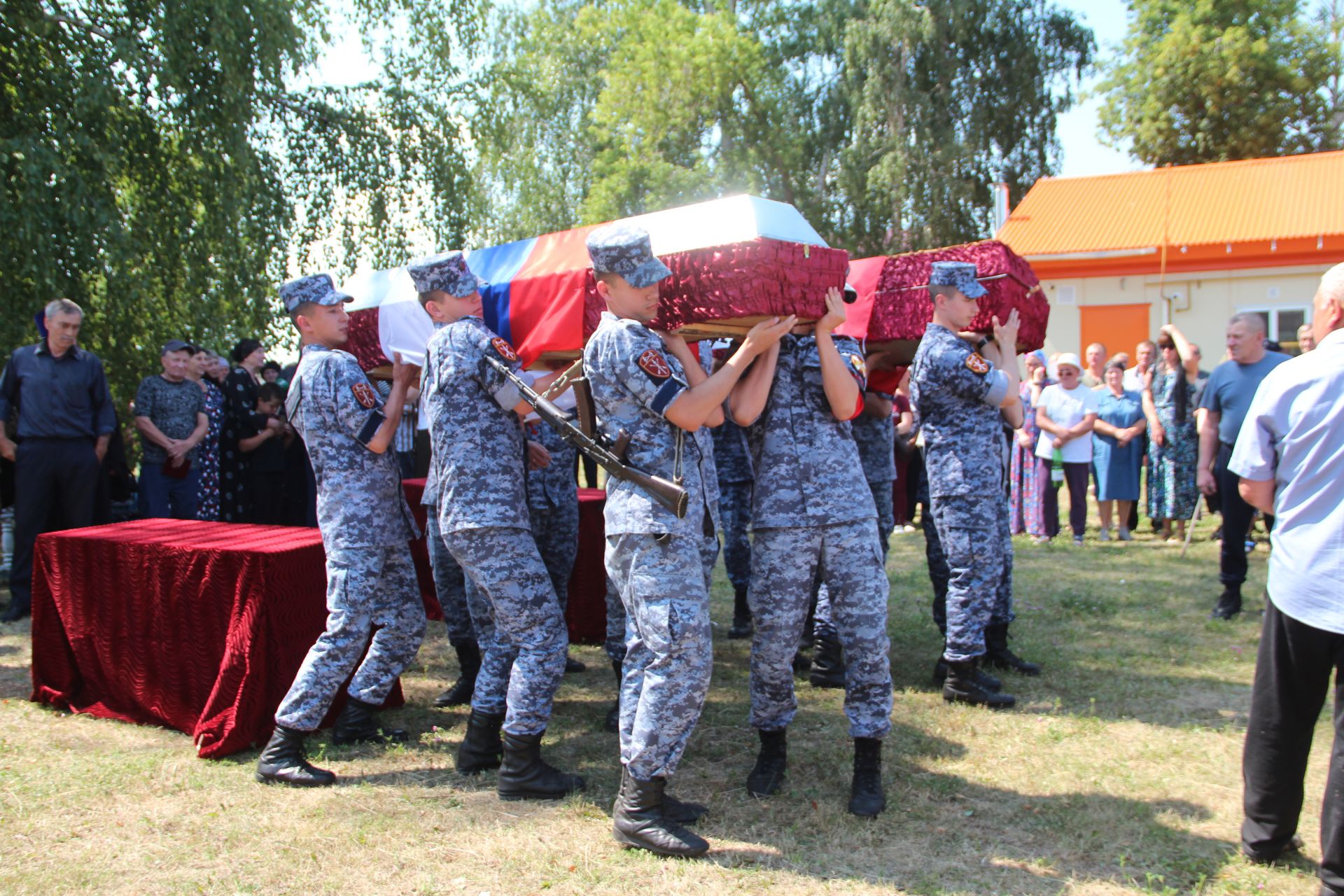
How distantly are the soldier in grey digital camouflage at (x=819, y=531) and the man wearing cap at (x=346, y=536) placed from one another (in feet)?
4.69

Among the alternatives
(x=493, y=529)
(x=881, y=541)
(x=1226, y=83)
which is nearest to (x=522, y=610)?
(x=493, y=529)

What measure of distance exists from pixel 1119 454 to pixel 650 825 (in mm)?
7522

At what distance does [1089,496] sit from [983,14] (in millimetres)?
19787

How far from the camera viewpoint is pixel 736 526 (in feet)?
18.3

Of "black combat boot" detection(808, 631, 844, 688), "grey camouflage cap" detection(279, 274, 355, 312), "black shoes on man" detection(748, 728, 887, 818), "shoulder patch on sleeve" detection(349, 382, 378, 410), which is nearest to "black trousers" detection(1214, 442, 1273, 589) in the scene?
"black combat boot" detection(808, 631, 844, 688)

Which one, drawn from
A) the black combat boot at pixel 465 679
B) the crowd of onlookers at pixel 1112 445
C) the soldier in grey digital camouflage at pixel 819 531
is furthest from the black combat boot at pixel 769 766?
the crowd of onlookers at pixel 1112 445

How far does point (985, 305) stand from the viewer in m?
4.42

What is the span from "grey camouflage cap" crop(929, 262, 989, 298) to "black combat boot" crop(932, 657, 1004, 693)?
161 centimetres

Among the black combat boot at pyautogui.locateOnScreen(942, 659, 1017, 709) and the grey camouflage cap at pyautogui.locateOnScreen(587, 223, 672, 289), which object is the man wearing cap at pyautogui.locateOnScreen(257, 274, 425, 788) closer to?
the grey camouflage cap at pyautogui.locateOnScreen(587, 223, 672, 289)

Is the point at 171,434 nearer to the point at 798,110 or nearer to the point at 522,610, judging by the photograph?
the point at 522,610

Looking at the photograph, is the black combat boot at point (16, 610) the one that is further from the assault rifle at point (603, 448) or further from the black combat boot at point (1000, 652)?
the black combat boot at point (1000, 652)

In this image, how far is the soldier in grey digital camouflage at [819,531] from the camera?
3.23 metres

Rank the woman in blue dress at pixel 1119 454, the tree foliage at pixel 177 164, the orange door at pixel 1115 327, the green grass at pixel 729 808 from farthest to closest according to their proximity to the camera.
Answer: the orange door at pixel 1115 327 → the woman in blue dress at pixel 1119 454 → the tree foliage at pixel 177 164 → the green grass at pixel 729 808

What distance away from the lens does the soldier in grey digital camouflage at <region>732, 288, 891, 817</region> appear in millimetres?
3229
